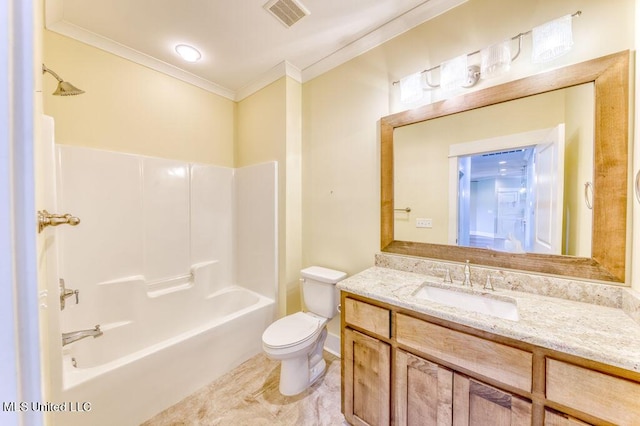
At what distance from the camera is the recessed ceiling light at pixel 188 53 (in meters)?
1.96

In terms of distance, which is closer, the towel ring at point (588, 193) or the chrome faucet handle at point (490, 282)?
the towel ring at point (588, 193)

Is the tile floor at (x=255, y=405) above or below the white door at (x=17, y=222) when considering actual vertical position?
below

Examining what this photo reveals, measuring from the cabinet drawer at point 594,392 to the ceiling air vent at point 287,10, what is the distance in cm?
222

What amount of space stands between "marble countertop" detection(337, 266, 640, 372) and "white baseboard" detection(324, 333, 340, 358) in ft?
3.39

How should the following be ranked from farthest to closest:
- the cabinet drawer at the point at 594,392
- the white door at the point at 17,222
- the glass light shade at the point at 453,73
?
1. the glass light shade at the point at 453,73
2. the cabinet drawer at the point at 594,392
3. the white door at the point at 17,222

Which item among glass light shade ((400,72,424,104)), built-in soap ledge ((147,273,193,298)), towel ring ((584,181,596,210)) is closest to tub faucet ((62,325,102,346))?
built-in soap ledge ((147,273,193,298))

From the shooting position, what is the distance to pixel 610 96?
109 centimetres

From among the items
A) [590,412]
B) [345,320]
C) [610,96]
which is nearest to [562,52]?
[610,96]

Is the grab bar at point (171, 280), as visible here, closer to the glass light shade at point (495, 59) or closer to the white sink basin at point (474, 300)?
the white sink basin at point (474, 300)

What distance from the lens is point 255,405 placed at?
161cm

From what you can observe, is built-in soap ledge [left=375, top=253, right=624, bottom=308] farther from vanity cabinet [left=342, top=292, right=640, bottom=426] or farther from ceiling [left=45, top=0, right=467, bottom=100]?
ceiling [left=45, top=0, right=467, bottom=100]

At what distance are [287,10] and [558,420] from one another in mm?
2441

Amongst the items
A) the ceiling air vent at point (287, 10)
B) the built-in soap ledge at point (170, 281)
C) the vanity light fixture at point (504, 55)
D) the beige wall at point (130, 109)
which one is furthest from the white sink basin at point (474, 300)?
the beige wall at point (130, 109)

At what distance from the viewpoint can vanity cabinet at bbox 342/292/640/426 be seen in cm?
78
